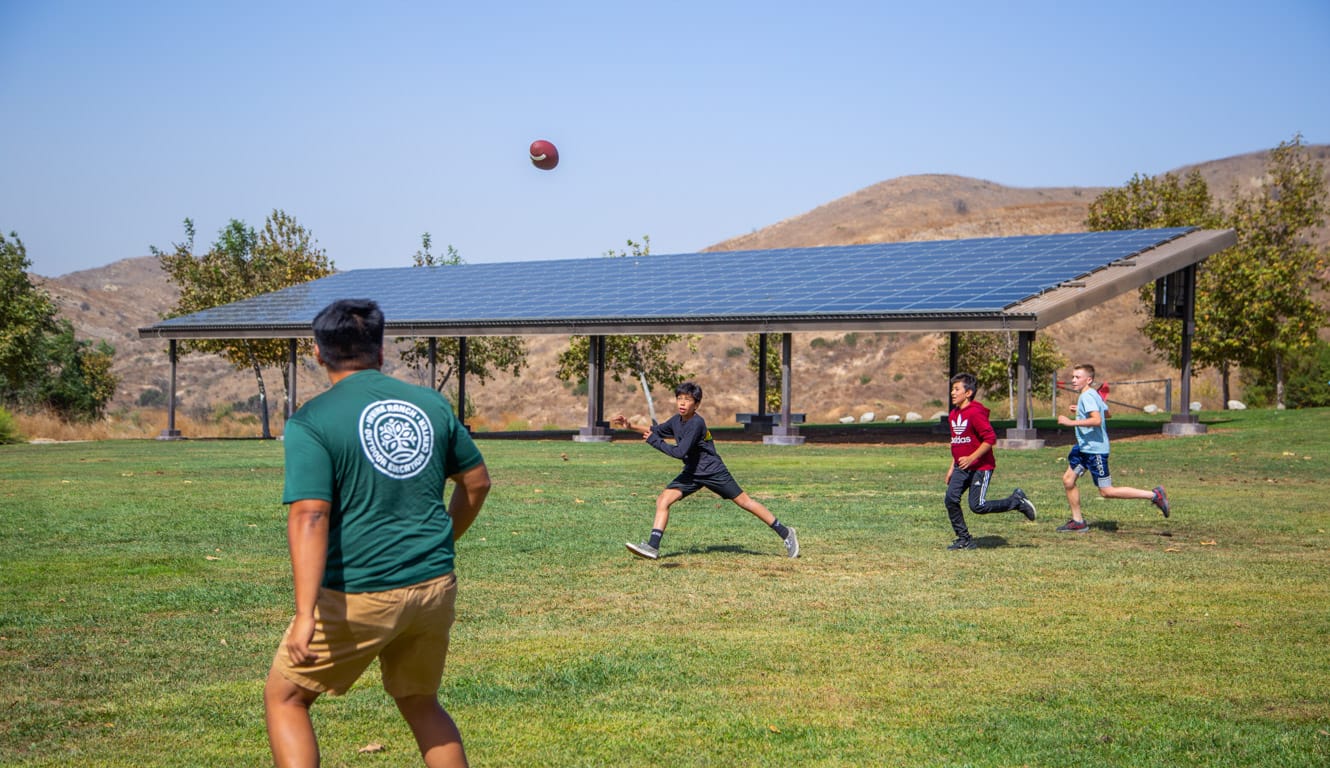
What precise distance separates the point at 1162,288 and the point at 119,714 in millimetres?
28892

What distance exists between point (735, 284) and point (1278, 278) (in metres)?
17.8

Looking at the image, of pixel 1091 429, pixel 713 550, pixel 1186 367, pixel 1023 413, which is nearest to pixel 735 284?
pixel 1023 413

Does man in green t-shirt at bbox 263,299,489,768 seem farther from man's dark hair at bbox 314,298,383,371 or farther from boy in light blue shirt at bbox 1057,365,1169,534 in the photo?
boy in light blue shirt at bbox 1057,365,1169,534

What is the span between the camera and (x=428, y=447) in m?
4.54

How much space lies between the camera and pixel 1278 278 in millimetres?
40500

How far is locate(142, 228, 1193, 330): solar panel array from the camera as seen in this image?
30.3 meters

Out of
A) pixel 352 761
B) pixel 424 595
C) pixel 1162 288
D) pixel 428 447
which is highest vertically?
pixel 1162 288

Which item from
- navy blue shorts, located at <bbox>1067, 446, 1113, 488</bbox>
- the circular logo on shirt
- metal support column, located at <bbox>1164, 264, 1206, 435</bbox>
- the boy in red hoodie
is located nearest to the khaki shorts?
the circular logo on shirt

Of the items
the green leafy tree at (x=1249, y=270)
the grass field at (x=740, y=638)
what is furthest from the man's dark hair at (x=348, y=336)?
the green leafy tree at (x=1249, y=270)

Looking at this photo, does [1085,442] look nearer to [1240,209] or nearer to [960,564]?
[960,564]

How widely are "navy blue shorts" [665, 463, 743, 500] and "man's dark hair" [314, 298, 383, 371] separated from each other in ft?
24.9

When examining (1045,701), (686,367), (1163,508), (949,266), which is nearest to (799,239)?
(686,367)

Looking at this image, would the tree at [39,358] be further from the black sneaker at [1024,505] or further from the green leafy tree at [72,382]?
the black sneaker at [1024,505]

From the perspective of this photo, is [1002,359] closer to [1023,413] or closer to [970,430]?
[1023,413]
